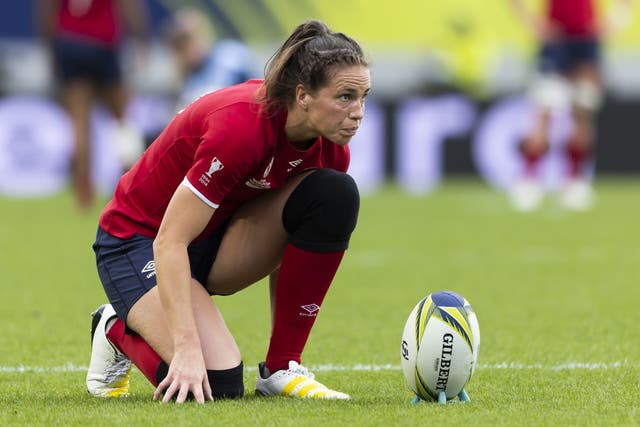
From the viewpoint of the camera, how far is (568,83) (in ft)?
41.1

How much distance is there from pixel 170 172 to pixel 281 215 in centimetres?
37

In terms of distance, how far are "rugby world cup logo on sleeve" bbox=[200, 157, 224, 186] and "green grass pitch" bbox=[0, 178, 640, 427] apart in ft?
2.10

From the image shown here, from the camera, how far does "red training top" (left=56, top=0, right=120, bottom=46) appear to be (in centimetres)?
1146

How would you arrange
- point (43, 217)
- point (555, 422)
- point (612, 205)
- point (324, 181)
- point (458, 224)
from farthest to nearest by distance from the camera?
point (612, 205), point (43, 217), point (458, 224), point (324, 181), point (555, 422)

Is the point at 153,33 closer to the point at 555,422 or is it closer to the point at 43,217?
the point at 43,217

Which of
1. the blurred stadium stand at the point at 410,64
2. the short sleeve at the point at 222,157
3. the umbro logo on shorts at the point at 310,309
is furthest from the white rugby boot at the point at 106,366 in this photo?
the blurred stadium stand at the point at 410,64

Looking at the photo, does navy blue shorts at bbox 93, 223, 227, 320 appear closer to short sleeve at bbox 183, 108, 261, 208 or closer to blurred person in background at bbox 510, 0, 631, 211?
short sleeve at bbox 183, 108, 261, 208

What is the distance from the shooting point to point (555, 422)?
3.59m

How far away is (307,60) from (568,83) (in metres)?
8.97

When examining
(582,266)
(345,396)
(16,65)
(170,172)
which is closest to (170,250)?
(170,172)

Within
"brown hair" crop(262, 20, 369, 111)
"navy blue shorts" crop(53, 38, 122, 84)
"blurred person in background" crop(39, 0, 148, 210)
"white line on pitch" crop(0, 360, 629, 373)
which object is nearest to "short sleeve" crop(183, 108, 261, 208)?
"brown hair" crop(262, 20, 369, 111)

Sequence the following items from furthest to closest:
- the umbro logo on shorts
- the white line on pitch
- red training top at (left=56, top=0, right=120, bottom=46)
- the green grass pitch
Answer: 1. red training top at (left=56, top=0, right=120, bottom=46)
2. the white line on pitch
3. the umbro logo on shorts
4. the green grass pitch

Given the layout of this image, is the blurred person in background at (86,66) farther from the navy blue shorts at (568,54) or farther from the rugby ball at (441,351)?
the rugby ball at (441,351)

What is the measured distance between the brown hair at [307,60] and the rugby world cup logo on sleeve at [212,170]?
228 millimetres
